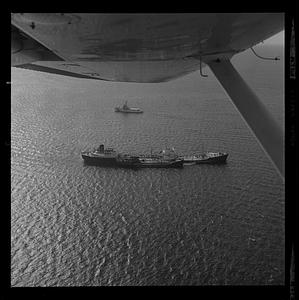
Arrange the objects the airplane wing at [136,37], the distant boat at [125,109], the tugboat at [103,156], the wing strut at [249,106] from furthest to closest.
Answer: the distant boat at [125,109] → the tugboat at [103,156] → the wing strut at [249,106] → the airplane wing at [136,37]

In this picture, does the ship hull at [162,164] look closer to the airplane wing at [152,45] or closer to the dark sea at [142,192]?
the dark sea at [142,192]

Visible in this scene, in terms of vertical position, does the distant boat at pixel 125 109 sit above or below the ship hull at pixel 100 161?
above

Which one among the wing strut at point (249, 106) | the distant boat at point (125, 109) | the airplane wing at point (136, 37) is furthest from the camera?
the distant boat at point (125, 109)

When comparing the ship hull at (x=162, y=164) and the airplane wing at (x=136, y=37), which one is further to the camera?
the ship hull at (x=162, y=164)

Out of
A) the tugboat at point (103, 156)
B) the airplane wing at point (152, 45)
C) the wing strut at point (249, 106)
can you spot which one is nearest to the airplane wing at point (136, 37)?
the airplane wing at point (152, 45)
